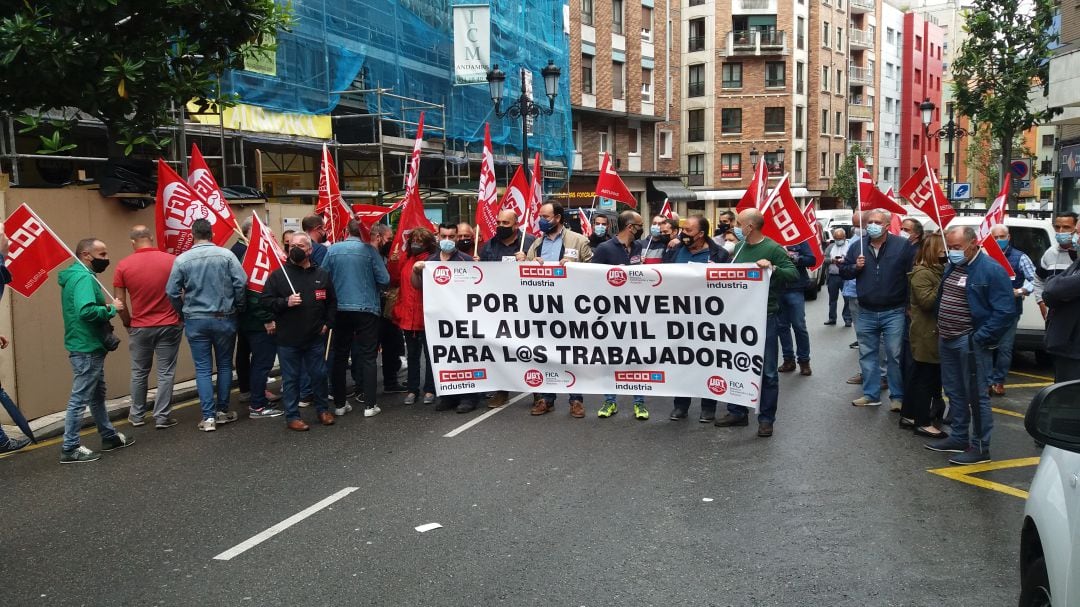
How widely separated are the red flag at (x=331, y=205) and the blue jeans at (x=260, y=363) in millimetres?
2871

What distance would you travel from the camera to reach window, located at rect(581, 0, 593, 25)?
1652 inches

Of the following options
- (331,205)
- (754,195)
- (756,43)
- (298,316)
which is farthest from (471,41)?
(756,43)

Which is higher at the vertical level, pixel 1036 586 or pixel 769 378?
pixel 1036 586

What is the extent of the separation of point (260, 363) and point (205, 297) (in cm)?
97

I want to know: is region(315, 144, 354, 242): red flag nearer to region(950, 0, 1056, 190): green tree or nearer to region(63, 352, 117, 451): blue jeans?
region(63, 352, 117, 451): blue jeans

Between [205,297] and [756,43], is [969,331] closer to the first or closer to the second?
[205,297]

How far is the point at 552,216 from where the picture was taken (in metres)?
9.12

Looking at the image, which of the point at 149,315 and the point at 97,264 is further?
the point at 149,315

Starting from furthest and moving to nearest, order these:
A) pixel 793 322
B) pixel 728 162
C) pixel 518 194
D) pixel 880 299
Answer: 1. pixel 728 162
2. pixel 518 194
3. pixel 793 322
4. pixel 880 299

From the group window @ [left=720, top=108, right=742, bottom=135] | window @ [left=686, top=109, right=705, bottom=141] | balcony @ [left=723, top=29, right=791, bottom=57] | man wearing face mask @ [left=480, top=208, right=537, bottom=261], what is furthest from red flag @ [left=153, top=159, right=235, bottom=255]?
balcony @ [left=723, top=29, right=791, bottom=57]

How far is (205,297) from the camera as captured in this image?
333 inches

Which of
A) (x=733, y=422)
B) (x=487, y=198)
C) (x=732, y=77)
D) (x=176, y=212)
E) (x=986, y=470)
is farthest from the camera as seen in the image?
(x=732, y=77)

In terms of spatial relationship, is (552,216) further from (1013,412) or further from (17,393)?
(17,393)

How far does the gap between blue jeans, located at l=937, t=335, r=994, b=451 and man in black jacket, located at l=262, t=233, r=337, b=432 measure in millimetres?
5401
